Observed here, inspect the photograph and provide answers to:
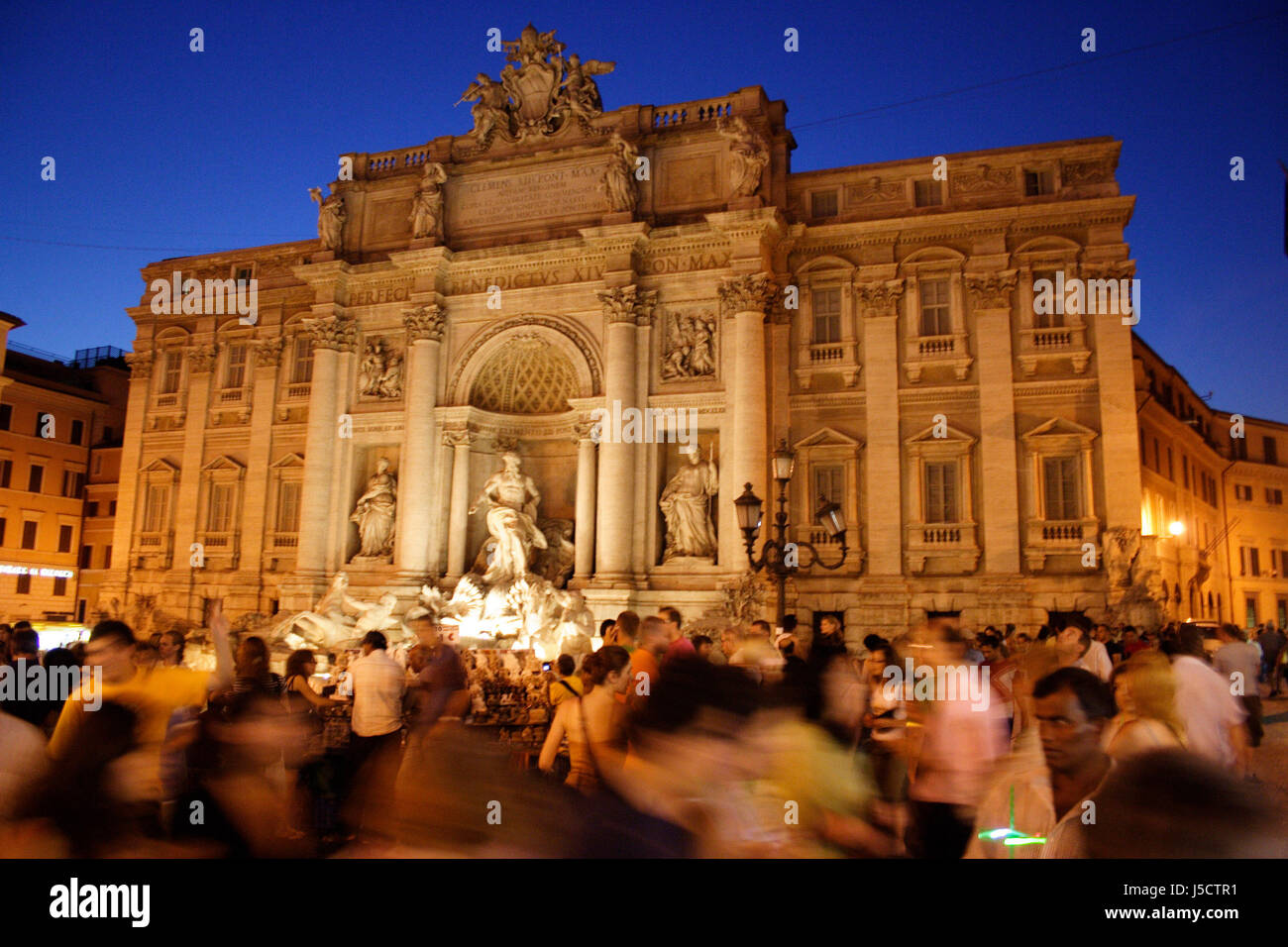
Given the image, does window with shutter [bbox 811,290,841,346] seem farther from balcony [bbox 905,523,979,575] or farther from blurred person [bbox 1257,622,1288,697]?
blurred person [bbox 1257,622,1288,697]

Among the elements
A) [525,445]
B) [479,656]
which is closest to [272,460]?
[525,445]

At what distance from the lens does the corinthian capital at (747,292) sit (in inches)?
898

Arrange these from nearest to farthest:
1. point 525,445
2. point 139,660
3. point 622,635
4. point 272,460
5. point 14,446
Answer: point 139,660 → point 622,635 → point 525,445 → point 272,460 → point 14,446

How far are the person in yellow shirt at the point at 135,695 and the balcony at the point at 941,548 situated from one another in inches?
729

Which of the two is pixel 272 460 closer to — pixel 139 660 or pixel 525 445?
pixel 525 445

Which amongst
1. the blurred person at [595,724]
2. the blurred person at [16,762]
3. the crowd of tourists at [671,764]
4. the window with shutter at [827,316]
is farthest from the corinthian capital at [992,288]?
the blurred person at [16,762]

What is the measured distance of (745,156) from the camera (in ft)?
76.0

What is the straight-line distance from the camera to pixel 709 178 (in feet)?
79.7

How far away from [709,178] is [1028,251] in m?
8.20

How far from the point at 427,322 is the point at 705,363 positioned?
811 centimetres

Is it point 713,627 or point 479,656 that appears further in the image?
point 713,627

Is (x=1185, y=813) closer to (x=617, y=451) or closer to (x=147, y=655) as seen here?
(x=147, y=655)

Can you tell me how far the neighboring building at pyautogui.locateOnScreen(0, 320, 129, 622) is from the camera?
36.7m

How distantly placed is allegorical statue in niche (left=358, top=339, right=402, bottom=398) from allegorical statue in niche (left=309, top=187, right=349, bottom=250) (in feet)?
11.0
